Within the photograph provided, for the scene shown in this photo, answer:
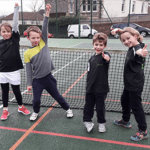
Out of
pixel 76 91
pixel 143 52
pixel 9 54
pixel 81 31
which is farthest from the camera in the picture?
pixel 81 31

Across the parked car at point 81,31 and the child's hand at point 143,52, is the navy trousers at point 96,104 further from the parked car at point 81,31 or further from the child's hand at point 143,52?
the parked car at point 81,31

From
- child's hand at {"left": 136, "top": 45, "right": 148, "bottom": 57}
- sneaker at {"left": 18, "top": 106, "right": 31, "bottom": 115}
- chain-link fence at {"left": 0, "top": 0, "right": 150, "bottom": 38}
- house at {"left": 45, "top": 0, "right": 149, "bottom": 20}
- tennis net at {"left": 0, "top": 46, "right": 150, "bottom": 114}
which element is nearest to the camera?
child's hand at {"left": 136, "top": 45, "right": 148, "bottom": 57}

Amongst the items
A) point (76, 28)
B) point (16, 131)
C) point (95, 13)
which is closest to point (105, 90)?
point (16, 131)

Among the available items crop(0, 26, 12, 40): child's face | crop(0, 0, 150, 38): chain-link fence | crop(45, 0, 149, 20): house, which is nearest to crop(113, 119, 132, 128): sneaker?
crop(0, 26, 12, 40): child's face

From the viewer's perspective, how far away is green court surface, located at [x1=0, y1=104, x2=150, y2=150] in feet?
8.55

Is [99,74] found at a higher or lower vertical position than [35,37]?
lower

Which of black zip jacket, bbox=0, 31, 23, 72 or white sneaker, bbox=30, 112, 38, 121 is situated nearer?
black zip jacket, bbox=0, 31, 23, 72

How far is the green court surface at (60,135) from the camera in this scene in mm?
2607

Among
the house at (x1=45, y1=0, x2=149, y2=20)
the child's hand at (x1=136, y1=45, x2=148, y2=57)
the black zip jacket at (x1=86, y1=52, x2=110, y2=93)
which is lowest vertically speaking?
the black zip jacket at (x1=86, y1=52, x2=110, y2=93)

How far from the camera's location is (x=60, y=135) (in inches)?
113

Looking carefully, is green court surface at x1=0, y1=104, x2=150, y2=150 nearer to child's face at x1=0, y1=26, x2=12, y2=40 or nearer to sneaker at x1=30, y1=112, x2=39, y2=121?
sneaker at x1=30, y1=112, x2=39, y2=121

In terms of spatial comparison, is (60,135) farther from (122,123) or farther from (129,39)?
(129,39)

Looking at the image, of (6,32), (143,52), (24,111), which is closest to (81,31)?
(24,111)

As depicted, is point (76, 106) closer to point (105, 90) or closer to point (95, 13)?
point (105, 90)
